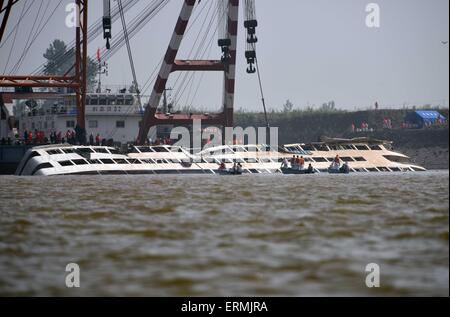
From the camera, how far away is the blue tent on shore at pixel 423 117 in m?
132

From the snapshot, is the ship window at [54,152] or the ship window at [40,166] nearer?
the ship window at [40,166]

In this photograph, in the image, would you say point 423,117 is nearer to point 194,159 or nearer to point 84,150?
point 194,159

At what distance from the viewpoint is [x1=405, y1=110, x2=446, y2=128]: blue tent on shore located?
13162cm

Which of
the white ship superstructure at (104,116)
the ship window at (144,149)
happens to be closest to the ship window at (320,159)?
the white ship superstructure at (104,116)

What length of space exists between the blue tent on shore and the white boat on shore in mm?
34103

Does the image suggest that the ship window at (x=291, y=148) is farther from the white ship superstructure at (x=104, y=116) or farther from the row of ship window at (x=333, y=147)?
the white ship superstructure at (x=104, y=116)

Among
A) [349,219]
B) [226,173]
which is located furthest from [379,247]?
[226,173]

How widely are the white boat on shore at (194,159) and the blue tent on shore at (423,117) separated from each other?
3410cm

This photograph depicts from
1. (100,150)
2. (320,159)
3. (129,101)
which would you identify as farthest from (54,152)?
(320,159)

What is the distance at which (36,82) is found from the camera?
82.1m

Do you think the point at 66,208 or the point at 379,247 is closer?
the point at 379,247

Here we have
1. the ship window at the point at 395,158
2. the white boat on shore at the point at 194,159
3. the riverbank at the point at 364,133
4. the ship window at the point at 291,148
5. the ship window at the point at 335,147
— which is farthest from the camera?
the riverbank at the point at 364,133
